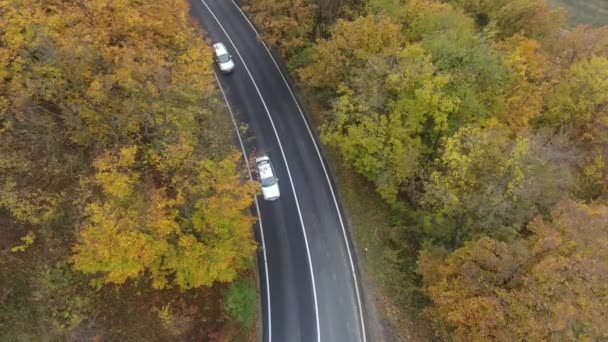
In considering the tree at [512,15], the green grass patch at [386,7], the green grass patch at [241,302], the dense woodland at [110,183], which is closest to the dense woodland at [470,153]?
the green grass patch at [386,7]

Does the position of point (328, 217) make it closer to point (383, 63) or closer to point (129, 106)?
point (383, 63)

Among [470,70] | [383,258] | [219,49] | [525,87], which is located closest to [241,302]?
[383,258]

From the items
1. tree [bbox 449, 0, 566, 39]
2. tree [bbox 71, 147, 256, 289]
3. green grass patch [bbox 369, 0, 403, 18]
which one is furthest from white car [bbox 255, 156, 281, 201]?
tree [bbox 449, 0, 566, 39]

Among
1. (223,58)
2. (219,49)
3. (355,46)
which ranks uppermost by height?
(355,46)

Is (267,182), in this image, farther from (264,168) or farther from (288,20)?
(288,20)

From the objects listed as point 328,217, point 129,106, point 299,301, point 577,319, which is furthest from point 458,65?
point 129,106

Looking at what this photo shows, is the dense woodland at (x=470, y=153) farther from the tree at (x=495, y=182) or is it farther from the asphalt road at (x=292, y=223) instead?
the asphalt road at (x=292, y=223)
